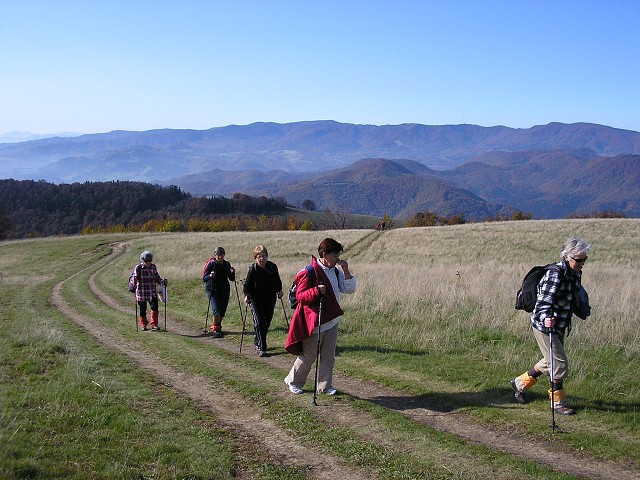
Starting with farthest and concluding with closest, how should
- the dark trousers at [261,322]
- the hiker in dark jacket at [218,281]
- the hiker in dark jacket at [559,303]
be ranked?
the hiker in dark jacket at [218,281], the dark trousers at [261,322], the hiker in dark jacket at [559,303]

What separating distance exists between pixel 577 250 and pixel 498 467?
2775 millimetres

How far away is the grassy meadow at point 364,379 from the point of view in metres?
5.43

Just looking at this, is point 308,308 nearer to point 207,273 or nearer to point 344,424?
point 344,424

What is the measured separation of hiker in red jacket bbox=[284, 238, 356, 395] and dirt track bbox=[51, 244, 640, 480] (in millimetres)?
462

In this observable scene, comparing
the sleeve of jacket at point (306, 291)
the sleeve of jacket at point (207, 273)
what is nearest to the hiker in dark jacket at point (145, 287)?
the sleeve of jacket at point (207, 273)

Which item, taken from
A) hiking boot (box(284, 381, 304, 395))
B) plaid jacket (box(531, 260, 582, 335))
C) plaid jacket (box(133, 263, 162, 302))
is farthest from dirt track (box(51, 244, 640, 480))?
plaid jacket (box(133, 263, 162, 302))

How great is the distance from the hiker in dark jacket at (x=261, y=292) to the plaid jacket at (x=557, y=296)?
205 inches

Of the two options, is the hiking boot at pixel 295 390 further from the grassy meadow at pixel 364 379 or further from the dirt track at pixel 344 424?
the grassy meadow at pixel 364 379

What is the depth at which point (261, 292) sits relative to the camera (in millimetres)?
10906

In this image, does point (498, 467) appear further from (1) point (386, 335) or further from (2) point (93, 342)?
(2) point (93, 342)

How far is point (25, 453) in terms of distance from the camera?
5184mm

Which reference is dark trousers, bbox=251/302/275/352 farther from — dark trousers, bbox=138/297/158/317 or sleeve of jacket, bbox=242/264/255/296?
dark trousers, bbox=138/297/158/317

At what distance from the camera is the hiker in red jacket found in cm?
753

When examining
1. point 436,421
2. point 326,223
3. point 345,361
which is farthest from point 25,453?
point 326,223
